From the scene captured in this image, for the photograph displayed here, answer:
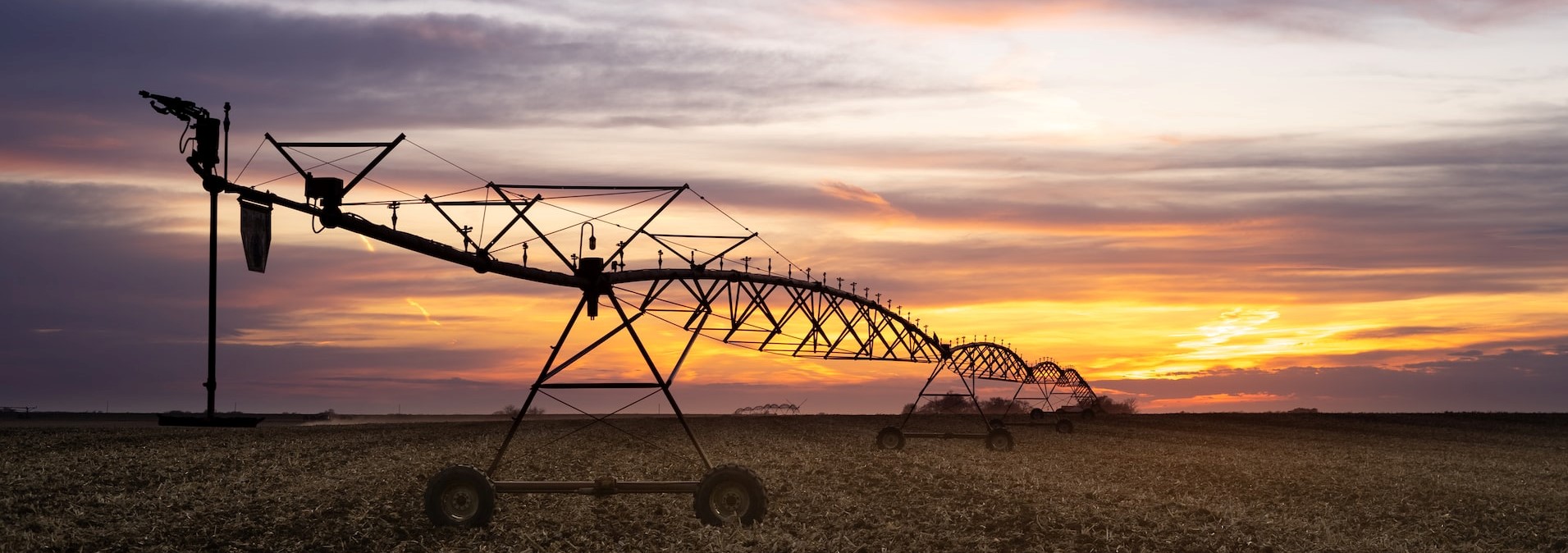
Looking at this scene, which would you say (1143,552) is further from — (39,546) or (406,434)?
(406,434)

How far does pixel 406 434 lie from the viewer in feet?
178

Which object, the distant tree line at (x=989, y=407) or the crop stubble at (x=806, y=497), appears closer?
the crop stubble at (x=806, y=497)

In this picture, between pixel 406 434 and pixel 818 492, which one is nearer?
pixel 818 492

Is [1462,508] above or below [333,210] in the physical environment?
below

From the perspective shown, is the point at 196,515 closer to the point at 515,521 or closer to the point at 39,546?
the point at 39,546

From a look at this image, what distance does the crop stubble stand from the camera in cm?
2028

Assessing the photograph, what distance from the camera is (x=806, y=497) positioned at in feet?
81.5

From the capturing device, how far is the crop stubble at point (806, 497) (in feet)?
66.5

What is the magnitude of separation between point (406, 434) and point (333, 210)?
131 ft

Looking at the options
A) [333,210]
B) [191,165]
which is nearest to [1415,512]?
[333,210]

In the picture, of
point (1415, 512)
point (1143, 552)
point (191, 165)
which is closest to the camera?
point (191, 165)

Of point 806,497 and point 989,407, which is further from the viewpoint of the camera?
point 989,407

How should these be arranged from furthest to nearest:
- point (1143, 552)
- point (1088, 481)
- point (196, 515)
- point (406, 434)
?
point (406, 434), point (1088, 481), point (196, 515), point (1143, 552)

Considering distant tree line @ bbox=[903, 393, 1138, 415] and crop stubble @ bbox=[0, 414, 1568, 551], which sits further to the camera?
distant tree line @ bbox=[903, 393, 1138, 415]
